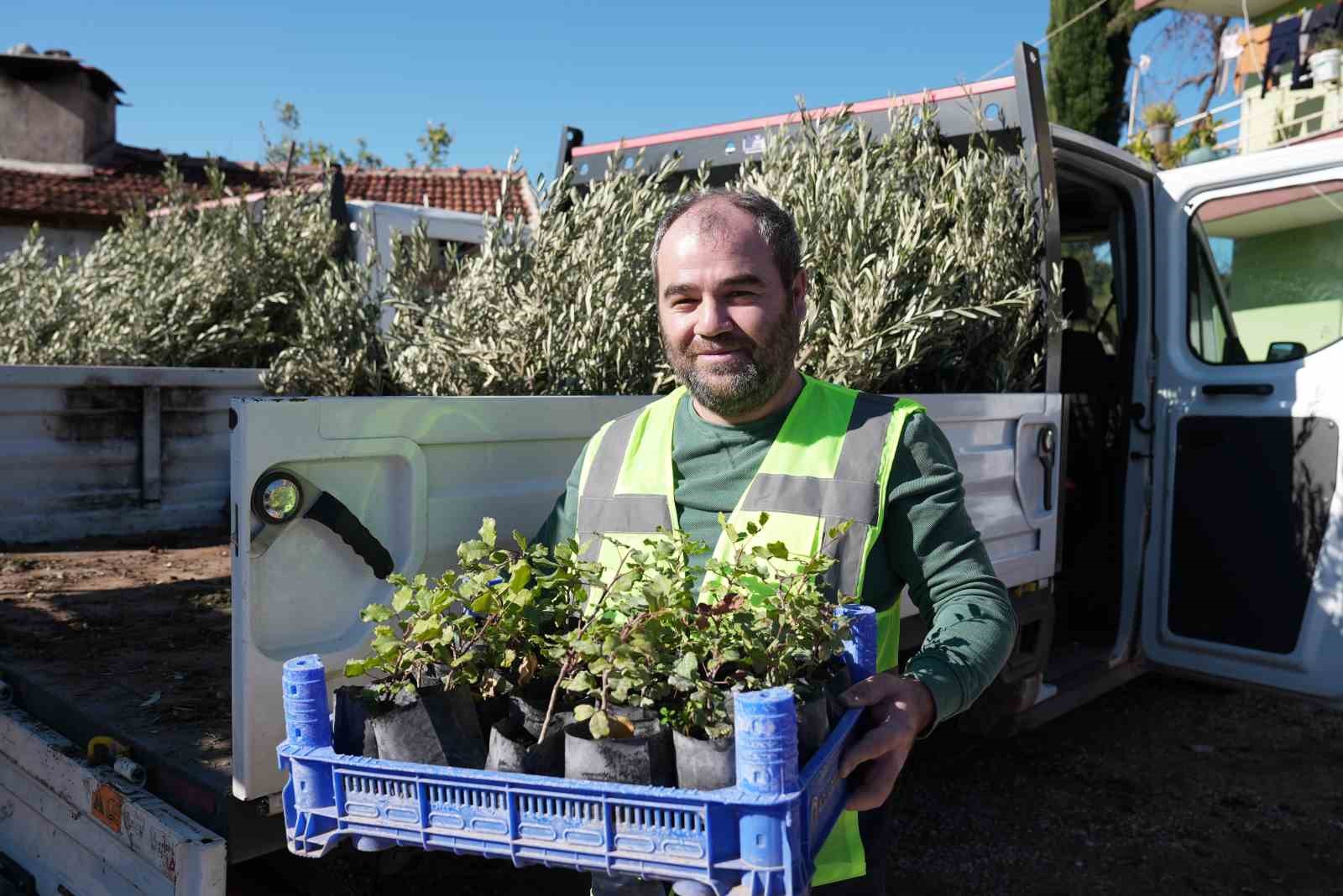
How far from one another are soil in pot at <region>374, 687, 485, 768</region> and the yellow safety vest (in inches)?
20.6

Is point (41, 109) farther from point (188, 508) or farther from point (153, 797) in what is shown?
point (153, 797)

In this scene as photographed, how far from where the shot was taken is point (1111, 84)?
21.1m

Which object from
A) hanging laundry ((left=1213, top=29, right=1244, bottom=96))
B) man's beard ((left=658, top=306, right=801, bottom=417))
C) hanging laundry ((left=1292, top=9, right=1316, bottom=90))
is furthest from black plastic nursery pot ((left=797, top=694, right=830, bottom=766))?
hanging laundry ((left=1213, top=29, right=1244, bottom=96))

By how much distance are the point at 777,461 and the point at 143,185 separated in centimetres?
2161

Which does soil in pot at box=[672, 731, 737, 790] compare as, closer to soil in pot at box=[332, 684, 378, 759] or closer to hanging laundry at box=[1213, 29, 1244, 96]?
soil in pot at box=[332, 684, 378, 759]

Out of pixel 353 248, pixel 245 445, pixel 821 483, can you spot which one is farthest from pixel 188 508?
pixel 821 483

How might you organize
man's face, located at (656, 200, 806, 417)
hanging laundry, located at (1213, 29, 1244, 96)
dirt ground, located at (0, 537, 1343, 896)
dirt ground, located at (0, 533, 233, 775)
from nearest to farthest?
man's face, located at (656, 200, 806, 417), dirt ground, located at (0, 533, 233, 775), dirt ground, located at (0, 537, 1343, 896), hanging laundry, located at (1213, 29, 1244, 96)

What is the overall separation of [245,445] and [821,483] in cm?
99

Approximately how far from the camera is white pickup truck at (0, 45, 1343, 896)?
1.83 m

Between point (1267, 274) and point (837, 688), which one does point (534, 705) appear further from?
point (1267, 274)

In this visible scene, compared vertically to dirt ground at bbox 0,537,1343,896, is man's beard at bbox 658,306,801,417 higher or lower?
higher

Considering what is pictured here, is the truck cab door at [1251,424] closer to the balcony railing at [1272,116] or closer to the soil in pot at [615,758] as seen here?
the soil in pot at [615,758]

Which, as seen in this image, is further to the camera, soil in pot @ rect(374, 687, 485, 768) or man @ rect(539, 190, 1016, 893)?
man @ rect(539, 190, 1016, 893)

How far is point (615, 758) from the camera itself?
1250 millimetres
